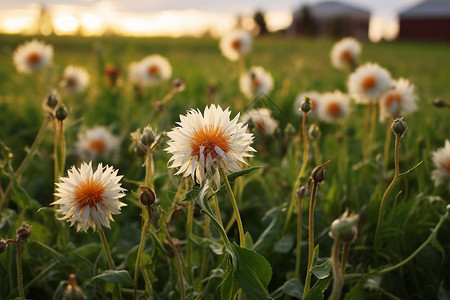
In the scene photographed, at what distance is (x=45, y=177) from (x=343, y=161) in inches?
40.2

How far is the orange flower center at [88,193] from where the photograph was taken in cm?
73

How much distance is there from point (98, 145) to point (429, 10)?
113ft

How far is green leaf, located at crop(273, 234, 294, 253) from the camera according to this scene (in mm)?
977

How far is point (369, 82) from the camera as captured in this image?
1.63m

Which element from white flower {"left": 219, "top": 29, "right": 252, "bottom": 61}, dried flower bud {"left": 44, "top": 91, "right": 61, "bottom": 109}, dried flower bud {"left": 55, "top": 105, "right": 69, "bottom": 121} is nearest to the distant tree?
white flower {"left": 219, "top": 29, "right": 252, "bottom": 61}

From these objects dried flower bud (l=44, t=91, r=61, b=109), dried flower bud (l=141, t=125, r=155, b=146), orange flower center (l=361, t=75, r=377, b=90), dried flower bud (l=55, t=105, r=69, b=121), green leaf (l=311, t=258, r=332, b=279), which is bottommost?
green leaf (l=311, t=258, r=332, b=279)

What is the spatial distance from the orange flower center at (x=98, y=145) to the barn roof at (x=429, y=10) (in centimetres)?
3358

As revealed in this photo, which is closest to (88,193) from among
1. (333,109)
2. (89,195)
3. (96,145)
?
(89,195)

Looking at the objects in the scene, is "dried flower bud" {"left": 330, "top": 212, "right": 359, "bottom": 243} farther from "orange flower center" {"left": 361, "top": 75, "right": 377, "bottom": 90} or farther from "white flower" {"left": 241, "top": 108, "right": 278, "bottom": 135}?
"orange flower center" {"left": 361, "top": 75, "right": 377, "bottom": 90}

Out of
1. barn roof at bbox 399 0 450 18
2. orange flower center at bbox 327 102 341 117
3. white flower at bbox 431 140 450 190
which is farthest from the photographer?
barn roof at bbox 399 0 450 18

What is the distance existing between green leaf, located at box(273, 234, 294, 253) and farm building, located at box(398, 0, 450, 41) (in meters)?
32.6

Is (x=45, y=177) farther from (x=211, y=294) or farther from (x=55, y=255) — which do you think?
(x=211, y=294)

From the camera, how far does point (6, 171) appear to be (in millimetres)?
1105

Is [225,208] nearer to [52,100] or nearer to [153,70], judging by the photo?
[52,100]
